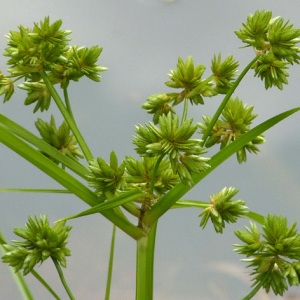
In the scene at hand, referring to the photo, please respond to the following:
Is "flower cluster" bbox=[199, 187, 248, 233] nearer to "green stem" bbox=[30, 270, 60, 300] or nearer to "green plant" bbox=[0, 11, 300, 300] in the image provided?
"green plant" bbox=[0, 11, 300, 300]

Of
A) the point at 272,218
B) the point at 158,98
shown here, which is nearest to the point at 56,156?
the point at 158,98

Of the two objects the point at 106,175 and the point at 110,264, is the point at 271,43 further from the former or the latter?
the point at 110,264

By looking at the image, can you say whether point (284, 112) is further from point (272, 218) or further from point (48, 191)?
point (48, 191)

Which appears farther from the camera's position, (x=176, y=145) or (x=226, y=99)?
(x=226, y=99)

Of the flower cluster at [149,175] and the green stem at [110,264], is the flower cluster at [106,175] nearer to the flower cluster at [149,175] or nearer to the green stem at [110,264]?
the flower cluster at [149,175]

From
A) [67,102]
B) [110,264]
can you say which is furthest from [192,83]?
[110,264]
